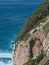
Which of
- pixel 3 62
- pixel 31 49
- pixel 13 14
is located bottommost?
pixel 3 62

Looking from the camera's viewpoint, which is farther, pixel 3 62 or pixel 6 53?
pixel 6 53

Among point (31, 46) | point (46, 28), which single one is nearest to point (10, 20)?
point (31, 46)

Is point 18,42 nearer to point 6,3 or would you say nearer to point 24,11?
point 24,11

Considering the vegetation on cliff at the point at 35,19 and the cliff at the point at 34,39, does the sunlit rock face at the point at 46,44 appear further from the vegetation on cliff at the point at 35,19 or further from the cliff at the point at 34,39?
the vegetation on cliff at the point at 35,19

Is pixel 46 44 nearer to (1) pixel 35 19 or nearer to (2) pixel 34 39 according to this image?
(2) pixel 34 39

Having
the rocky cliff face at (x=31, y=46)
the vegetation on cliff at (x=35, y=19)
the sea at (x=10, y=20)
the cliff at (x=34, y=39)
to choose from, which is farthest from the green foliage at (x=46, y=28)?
the sea at (x=10, y=20)

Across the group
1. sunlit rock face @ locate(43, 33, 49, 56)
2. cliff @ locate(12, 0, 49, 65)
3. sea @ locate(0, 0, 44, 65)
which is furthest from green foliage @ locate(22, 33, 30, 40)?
sea @ locate(0, 0, 44, 65)

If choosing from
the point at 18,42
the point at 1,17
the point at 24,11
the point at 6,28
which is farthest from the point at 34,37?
the point at 24,11
